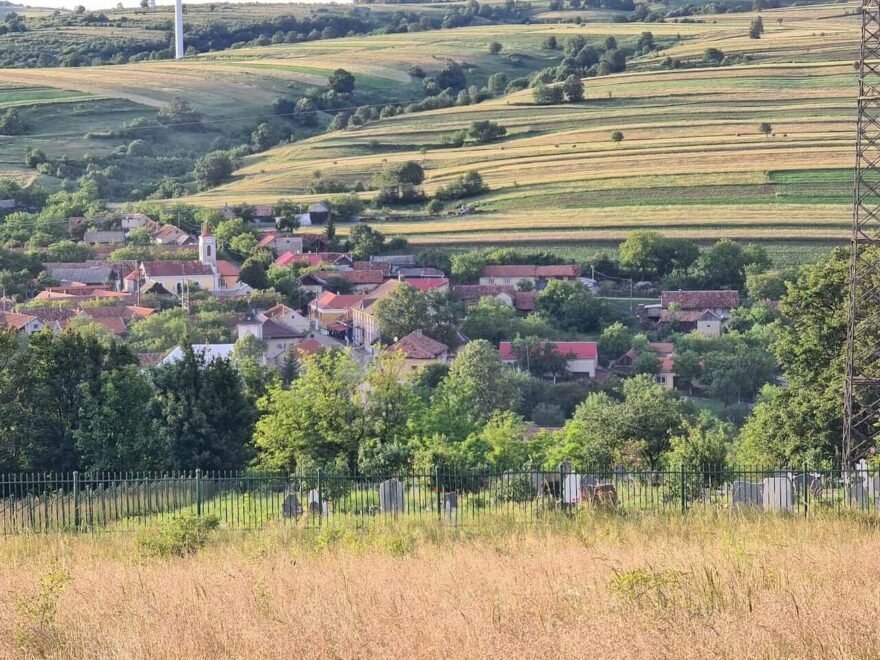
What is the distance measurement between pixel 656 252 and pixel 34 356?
A: 45210 millimetres

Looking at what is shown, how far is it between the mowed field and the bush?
58715 mm

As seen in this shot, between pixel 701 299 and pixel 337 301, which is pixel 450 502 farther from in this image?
pixel 337 301

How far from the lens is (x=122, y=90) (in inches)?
Answer: 4751

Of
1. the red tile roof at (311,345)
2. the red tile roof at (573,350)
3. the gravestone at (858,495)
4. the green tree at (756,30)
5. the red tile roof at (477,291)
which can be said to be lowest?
the red tile roof at (573,350)

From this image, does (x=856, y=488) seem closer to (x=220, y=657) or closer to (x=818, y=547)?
(x=818, y=547)

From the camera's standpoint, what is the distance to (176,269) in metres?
69.6

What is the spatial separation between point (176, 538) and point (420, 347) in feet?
137

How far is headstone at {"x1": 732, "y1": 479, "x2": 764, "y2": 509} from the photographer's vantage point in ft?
50.3

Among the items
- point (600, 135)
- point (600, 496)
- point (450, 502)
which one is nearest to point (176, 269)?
point (600, 135)

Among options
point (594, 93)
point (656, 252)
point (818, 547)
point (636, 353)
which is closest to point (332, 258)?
point (656, 252)

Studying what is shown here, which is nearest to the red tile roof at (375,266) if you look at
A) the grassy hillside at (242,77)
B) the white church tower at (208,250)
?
the white church tower at (208,250)

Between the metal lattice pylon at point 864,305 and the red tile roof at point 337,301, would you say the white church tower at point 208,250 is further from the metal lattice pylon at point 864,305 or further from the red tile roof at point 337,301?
the metal lattice pylon at point 864,305

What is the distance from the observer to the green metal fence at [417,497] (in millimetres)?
15305

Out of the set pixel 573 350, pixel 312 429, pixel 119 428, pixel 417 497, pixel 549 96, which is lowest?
pixel 573 350
